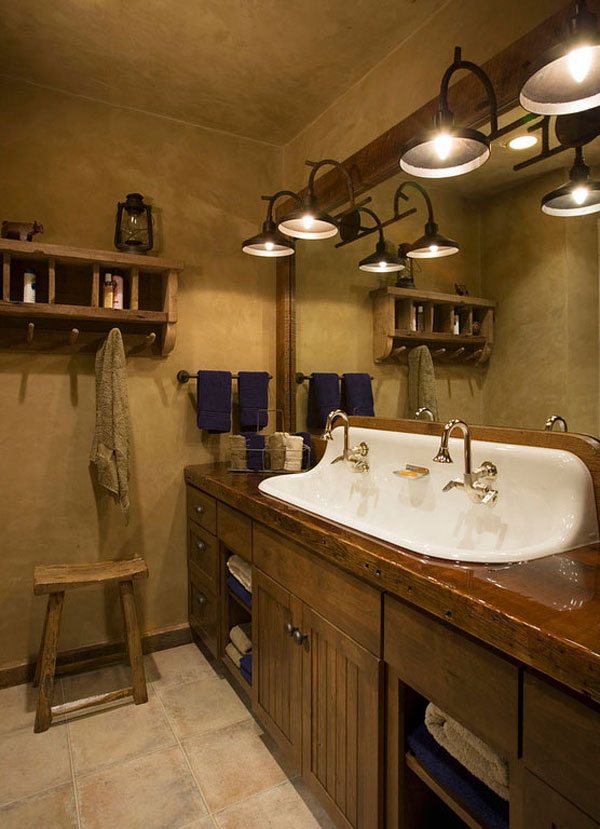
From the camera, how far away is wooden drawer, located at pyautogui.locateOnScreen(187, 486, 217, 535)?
7.10 feet

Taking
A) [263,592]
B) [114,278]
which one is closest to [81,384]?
[114,278]

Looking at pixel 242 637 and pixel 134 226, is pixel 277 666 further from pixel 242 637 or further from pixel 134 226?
pixel 134 226

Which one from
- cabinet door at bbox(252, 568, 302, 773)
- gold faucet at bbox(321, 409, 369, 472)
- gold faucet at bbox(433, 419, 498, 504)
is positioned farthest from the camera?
gold faucet at bbox(321, 409, 369, 472)

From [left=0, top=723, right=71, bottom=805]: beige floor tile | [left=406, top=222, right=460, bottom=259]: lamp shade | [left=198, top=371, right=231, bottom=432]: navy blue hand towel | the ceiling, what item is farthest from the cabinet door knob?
the ceiling

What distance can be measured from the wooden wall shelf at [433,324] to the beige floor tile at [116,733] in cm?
164

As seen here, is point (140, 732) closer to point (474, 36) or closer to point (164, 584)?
point (164, 584)

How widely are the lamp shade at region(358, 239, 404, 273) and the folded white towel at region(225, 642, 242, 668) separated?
1.60 m

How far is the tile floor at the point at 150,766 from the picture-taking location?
1.52m

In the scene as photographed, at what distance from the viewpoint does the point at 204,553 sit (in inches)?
90.1

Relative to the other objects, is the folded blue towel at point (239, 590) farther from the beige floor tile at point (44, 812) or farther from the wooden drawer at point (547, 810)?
the wooden drawer at point (547, 810)

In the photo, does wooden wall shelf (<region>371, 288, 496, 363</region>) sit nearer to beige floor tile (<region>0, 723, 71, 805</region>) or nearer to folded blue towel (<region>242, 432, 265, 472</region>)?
folded blue towel (<region>242, 432, 265, 472</region>)

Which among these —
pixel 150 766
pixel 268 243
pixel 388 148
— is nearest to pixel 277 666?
pixel 150 766

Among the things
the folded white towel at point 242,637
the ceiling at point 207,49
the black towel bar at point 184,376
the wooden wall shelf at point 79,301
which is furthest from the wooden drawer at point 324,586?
the ceiling at point 207,49

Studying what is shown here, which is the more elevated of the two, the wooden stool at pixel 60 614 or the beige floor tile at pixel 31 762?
the wooden stool at pixel 60 614
